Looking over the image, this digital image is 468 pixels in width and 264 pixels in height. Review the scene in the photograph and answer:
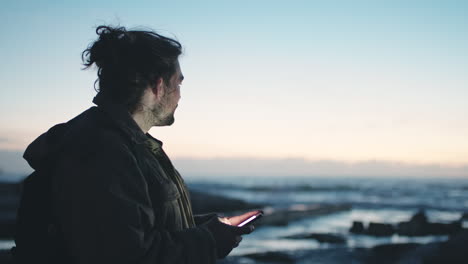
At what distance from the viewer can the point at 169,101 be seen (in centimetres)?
189

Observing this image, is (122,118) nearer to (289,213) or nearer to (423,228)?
(423,228)

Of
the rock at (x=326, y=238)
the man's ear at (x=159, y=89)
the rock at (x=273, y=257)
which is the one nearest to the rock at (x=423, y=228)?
the rock at (x=326, y=238)

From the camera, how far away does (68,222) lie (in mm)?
1394

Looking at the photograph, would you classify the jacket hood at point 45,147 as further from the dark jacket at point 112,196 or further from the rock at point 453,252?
the rock at point 453,252

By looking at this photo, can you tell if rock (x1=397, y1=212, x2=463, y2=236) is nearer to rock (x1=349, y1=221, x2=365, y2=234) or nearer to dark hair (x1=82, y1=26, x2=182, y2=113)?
rock (x1=349, y1=221, x2=365, y2=234)

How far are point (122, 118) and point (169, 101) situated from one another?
0.30 metres

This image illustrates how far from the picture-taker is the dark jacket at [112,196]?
1.36m

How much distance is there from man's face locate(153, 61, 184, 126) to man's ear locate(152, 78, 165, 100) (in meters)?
0.01

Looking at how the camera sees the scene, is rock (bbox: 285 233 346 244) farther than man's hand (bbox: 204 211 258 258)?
Yes

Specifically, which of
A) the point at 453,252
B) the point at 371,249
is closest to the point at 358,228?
the point at 371,249

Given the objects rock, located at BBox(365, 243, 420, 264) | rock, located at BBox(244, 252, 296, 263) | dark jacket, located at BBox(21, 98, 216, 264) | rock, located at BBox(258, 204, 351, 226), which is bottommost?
rock, located at BBox(258, 204, 351, 226)

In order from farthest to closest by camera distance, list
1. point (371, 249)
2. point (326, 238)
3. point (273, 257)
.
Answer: point (326, 238), point (371, 249), point (273, 257)

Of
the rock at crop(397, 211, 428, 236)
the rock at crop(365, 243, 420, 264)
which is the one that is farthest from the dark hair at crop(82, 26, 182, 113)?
the rock at crop(397, 211, 428, 236)

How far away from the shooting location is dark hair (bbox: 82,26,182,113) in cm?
173
